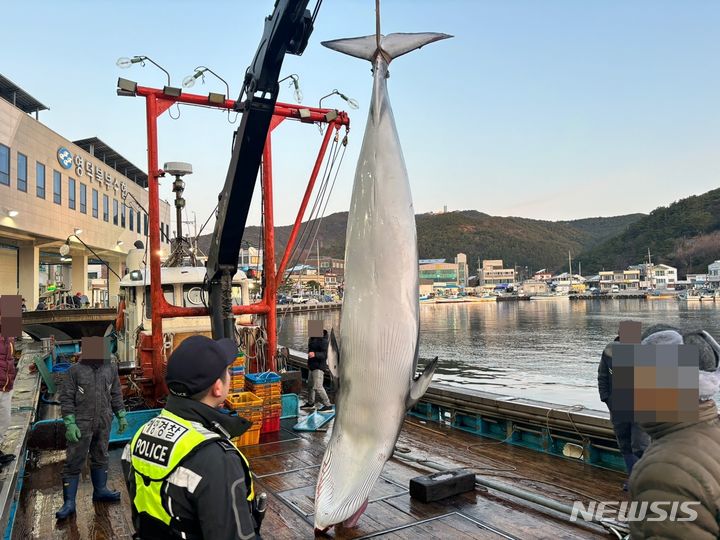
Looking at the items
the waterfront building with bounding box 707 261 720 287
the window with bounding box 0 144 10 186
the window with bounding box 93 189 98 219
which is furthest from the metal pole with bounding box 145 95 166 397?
the waterfront building with bounding box 707 261 720 287

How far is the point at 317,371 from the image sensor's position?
7.38 metres

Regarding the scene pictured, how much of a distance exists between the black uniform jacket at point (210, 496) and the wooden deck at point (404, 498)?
2.26 meters

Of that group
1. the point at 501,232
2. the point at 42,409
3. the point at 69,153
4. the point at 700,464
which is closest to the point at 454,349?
the point at 69,153

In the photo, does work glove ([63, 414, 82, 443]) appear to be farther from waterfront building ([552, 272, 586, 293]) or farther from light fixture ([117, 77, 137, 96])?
waterfront building ([552, 272, 586, 293])

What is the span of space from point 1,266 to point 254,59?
20.5 meters

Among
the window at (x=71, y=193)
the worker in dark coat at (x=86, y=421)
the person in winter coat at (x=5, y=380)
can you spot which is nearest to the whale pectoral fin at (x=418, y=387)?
the worker in dark coat at (x=86, y=421)

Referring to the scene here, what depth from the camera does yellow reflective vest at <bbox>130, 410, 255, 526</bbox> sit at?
1404 mm

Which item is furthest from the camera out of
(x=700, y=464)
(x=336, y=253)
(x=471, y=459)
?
(x=336, y=253)

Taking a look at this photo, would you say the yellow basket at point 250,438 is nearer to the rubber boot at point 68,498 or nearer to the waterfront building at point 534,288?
the rubber boot at point 68,498

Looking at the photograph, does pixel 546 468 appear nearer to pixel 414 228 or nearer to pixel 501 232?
pixel 414 228

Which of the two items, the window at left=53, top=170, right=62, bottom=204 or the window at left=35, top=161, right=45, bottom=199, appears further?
the window at left=53, top=170, right=62, bottom=204

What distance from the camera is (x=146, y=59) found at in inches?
224

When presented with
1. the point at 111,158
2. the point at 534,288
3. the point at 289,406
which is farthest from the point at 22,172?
the point at 534,288

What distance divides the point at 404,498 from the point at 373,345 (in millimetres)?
2042
